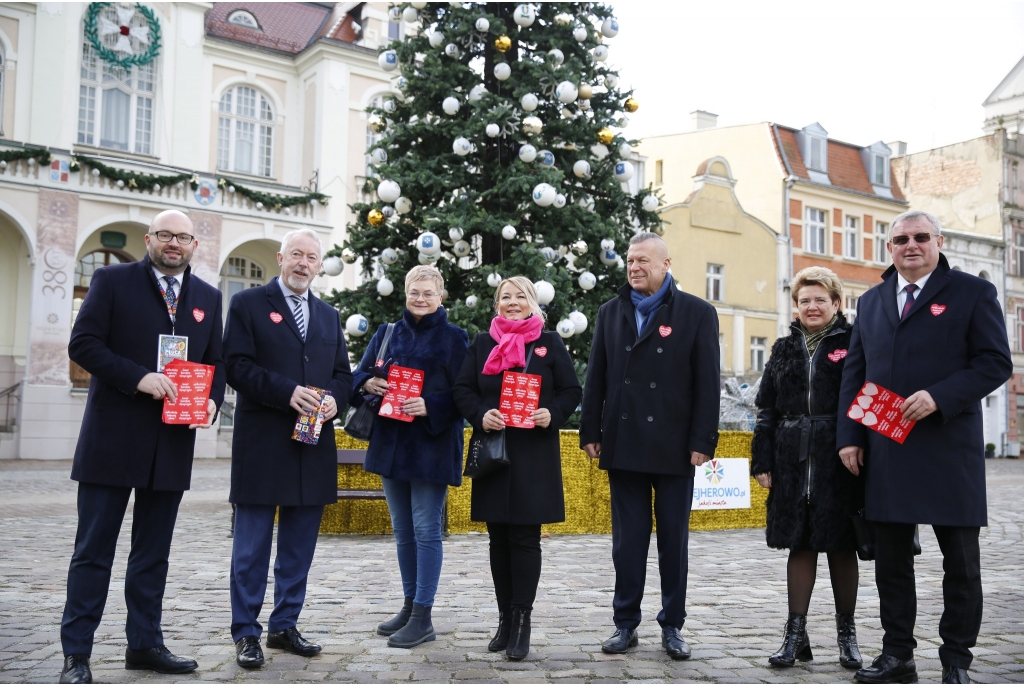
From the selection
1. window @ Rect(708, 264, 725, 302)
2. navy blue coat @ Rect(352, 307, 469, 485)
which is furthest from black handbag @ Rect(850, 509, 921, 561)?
Result: window @ Rect(708, 264, 725, 302)

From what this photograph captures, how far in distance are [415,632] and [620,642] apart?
1.11 meters

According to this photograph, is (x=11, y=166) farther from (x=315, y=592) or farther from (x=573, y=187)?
(x=315, y=592)

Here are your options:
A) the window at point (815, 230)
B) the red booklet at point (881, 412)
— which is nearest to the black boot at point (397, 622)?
the red booklet at point (881, 412)

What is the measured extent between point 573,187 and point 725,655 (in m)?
8.20

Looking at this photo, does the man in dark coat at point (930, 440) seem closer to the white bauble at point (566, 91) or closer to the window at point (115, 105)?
the white bauble at point (566, 91)

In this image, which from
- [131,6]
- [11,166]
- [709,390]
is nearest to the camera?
[709,390]

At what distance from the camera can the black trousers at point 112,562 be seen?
4.41m

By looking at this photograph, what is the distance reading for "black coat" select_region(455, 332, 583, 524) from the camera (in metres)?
5.12

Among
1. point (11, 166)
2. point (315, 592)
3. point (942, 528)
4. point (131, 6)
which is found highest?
point (131, 6)

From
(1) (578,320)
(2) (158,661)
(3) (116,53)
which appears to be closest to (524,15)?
(1) (578,320)

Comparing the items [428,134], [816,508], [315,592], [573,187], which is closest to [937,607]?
[816,508]

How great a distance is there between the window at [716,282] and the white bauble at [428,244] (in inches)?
942

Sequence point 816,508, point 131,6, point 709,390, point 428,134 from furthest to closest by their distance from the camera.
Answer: point 131,6 < point 428,134 < point 709,390 < point 816,508

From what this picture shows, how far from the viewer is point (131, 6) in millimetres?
23969
